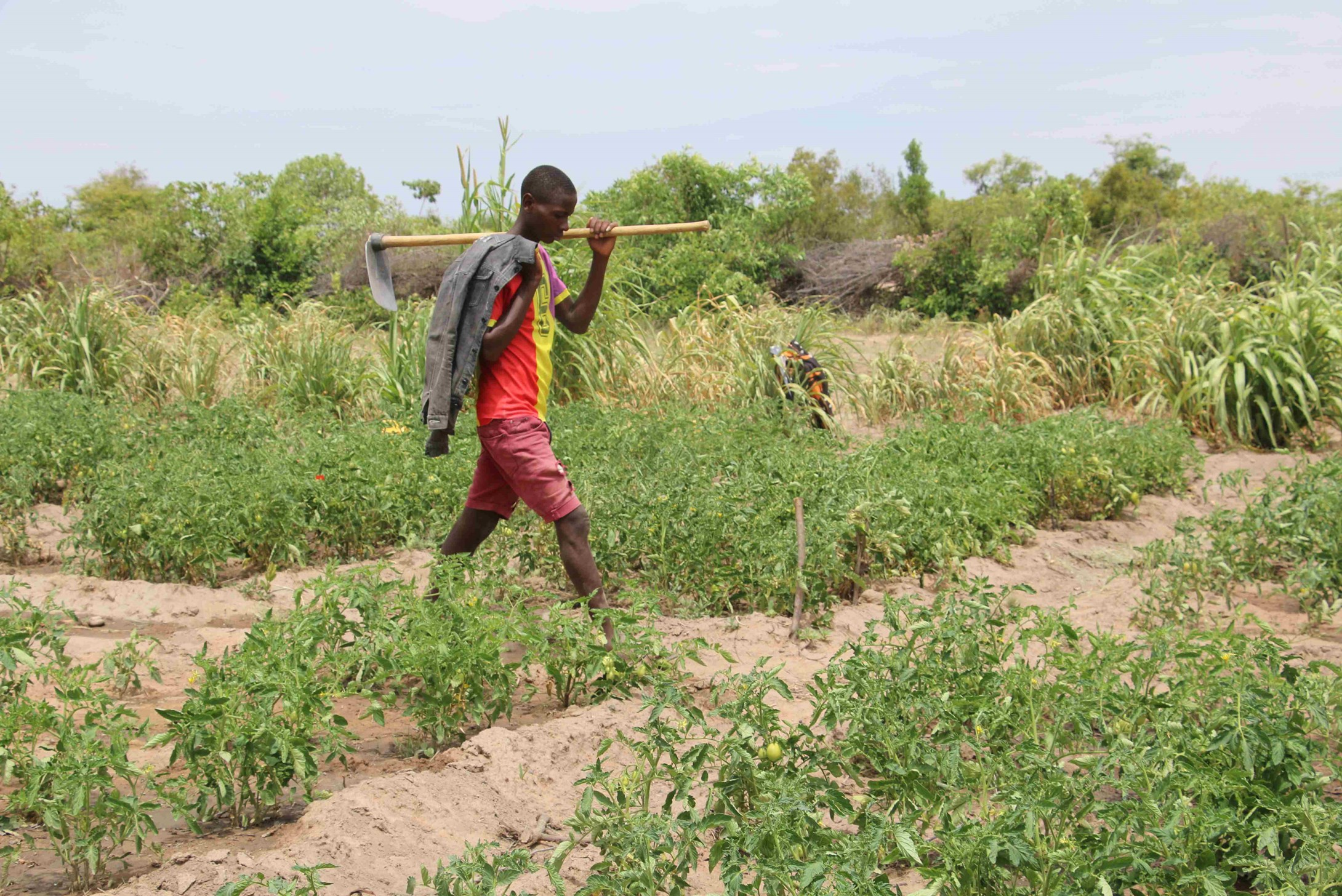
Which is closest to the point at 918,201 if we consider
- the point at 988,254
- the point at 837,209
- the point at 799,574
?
the point at 837,209

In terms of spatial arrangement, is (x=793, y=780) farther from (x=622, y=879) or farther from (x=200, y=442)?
(x=200, y=442)

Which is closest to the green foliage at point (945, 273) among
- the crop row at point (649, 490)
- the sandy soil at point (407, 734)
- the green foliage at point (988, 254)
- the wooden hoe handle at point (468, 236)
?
the green foliage at point (988, 254)

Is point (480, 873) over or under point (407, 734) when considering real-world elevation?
over

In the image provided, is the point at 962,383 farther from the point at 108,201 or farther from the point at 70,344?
the point at 108,201

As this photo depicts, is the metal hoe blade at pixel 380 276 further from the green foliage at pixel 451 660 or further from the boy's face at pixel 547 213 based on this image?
the green foliage at pixel 451 660

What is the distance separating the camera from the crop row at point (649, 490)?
4969 millimetres

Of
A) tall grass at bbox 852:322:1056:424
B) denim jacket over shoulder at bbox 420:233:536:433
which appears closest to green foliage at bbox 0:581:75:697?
denim jacket over shoulder at bbox 420:233:536:433

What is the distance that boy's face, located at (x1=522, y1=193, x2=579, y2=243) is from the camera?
4012 mm

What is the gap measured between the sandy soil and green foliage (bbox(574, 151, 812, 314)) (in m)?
11.5

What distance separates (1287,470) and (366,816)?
4.80 meters

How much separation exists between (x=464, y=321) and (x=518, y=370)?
266 millimetres

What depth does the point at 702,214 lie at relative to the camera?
1902cm

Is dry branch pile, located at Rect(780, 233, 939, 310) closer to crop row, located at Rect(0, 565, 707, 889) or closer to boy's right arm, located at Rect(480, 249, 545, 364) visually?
boy's right arm, located at Rect(480, 249, 545, 364)

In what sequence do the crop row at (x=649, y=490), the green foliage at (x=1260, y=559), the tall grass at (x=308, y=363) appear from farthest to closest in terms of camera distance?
1. the tall grass at (x=308, y=363)
2. the crop row at (x=649, y=490)
3. the green foliage at (x=1260, y=559)
